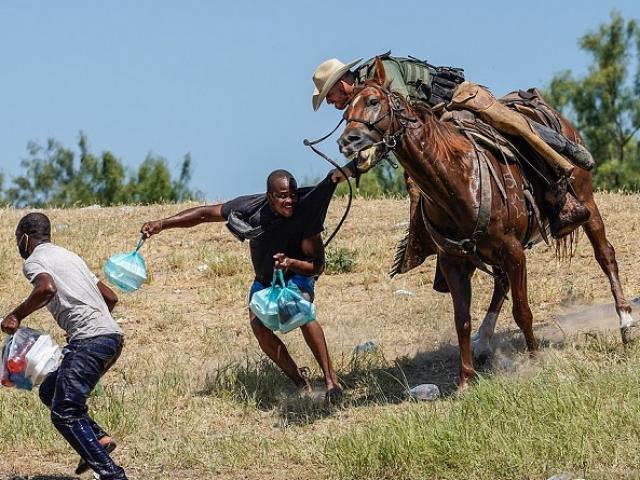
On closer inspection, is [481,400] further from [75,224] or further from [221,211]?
[75,224]

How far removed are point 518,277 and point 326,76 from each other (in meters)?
2.09

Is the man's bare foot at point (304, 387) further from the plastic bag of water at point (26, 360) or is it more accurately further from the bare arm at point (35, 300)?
the bare arm at point (35, 300)

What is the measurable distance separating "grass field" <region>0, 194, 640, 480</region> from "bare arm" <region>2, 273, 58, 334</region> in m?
1.27

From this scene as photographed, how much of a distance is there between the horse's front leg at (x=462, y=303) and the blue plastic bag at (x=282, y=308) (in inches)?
48.4

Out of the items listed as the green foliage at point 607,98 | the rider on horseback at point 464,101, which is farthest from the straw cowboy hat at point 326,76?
the green foliage at point 607,98

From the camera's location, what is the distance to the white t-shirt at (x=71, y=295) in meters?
7.68

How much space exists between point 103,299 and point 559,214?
4080mm

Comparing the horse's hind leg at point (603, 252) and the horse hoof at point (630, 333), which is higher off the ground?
the horse's hind leg at point (603, 252)

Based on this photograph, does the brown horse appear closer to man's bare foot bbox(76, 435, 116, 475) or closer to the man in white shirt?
the man in white shirt

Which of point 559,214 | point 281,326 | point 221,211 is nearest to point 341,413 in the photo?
point 281,326

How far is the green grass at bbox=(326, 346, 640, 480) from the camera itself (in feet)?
24.1

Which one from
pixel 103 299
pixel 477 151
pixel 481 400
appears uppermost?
pixel 477 151

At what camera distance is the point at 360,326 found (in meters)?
12.0

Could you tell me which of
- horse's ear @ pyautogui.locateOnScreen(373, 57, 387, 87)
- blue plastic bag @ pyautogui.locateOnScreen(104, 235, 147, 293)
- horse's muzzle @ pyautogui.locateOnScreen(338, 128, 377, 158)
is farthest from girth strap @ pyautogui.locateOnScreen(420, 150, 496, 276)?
blue plastic bag @ pyautogui.locateOnScreen(104, 235, 147, 293)
